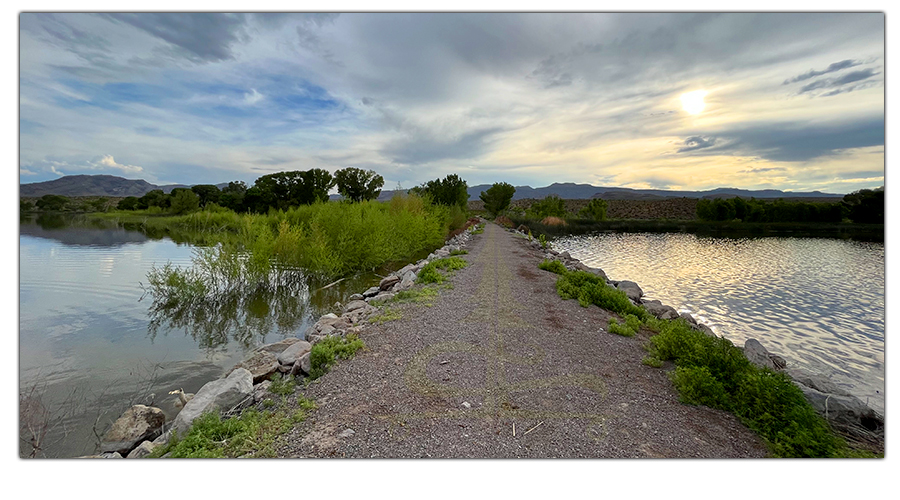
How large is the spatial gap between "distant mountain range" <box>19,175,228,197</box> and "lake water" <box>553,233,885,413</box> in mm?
9097

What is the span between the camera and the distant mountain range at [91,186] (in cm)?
444

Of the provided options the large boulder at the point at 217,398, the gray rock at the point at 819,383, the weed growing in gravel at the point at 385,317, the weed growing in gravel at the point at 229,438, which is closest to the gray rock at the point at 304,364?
the large boulder at the point at 217,398

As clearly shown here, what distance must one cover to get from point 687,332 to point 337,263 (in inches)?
403

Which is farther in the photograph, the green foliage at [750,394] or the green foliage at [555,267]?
the green foliage at [555,267]

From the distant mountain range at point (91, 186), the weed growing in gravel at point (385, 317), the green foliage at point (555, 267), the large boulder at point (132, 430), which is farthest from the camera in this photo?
the green foliage at point (555, 267)

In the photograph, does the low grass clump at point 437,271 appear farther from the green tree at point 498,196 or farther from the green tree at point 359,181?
the green tree at point 498,196

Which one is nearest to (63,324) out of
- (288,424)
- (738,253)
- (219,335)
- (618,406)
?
(219,335)

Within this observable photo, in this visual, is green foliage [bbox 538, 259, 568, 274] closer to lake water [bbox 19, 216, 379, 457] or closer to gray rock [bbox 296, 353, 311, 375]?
lake water [bbox 19, 216, 379, 457]

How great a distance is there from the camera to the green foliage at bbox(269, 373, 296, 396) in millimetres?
4102

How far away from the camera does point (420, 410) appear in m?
3.50

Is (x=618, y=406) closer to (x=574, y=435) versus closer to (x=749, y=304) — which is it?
(x=574, y=435)

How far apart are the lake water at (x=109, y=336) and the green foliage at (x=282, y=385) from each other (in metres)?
1.36

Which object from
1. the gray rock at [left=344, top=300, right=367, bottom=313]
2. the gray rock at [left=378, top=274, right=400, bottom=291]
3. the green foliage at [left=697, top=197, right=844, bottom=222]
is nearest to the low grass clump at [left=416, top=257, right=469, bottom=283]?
the gray rock at [left=378, top=274, right=400, bottom=291]

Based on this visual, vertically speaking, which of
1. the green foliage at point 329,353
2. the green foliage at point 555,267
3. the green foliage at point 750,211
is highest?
the green foliage at point 750,211
